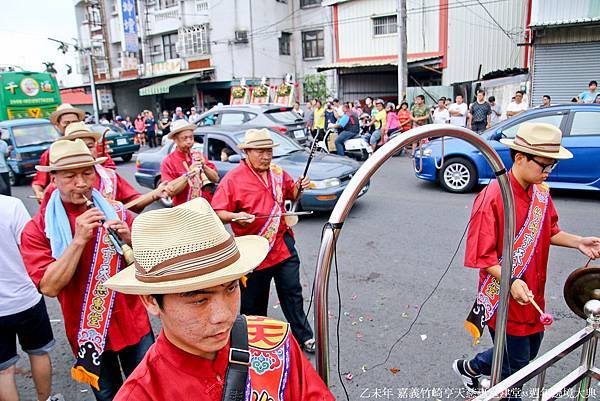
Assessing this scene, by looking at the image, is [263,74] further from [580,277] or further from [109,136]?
[580,277]

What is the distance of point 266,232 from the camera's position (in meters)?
3.53

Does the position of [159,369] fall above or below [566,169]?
above

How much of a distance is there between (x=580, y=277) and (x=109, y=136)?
47.8 feet

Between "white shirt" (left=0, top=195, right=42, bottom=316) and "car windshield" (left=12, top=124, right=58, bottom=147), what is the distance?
11.3 metres

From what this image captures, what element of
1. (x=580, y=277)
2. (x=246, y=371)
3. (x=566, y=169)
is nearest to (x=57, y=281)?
(x=246, y=371)

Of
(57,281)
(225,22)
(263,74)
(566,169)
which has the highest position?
(225,22)

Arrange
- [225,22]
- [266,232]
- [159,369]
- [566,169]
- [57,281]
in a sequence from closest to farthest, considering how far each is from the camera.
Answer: [159,369], [57,281], [266,232], [566,169], [225,22]

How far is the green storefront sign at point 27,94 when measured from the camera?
17.5m

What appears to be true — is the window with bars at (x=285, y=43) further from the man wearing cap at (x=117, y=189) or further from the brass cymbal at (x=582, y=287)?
the brass cymbal at (x=582, y=287)

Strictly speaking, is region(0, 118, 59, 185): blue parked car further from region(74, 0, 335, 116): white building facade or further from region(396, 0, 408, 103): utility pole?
region(74, 0, 335, 116): white building facade

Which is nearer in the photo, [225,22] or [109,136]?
[109,136]

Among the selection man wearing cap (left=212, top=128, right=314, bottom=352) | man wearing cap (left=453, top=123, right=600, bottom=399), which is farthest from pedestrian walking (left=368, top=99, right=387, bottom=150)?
man wearing cap (left=453, top=123, right=600, bottom=399)

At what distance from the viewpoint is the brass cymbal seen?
2.32 m

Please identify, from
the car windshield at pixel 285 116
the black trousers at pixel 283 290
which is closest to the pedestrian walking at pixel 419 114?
the car windshield at pixel 285 116
